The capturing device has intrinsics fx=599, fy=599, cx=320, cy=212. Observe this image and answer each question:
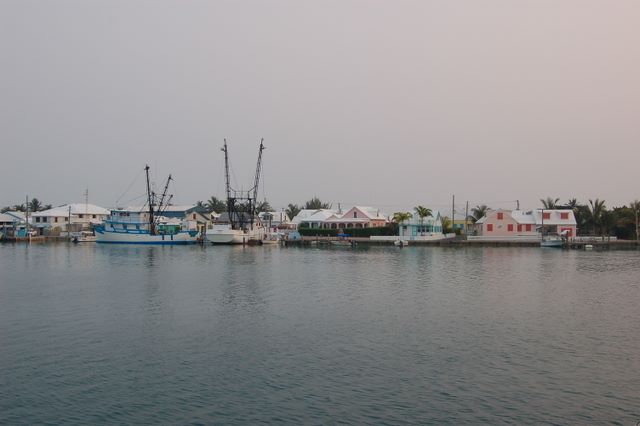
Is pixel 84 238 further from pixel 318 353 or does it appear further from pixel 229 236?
pixel 318 353

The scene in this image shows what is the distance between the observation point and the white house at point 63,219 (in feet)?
487

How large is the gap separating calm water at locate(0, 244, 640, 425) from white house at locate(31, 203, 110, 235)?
106928mm

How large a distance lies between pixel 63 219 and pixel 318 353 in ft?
464

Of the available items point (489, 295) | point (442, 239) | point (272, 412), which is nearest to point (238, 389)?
point (272, 412)

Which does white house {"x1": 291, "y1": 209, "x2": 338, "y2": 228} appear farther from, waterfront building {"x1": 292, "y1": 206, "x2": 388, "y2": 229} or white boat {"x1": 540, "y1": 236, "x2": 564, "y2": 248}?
white boat {"x1": 540, "y1": 236, "x2": 564, "y2": 248}

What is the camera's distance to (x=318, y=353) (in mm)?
25047

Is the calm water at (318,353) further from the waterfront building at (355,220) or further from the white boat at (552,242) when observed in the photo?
the waterfront building at (355,220)

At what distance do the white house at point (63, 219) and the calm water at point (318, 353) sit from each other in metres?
107

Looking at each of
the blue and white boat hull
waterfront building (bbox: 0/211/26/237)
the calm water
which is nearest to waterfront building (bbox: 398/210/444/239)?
the blue and white boat hull

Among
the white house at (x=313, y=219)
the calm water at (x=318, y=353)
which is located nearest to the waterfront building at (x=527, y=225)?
the white house at (x=313, y=219)

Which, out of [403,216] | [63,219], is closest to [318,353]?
[403,216]

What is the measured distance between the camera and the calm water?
1838 centimetres

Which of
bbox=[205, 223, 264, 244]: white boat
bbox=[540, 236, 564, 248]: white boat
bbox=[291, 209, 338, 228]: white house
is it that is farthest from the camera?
bbox=[291, 209, 338, 228]: white house

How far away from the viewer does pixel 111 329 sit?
97.6 ft
